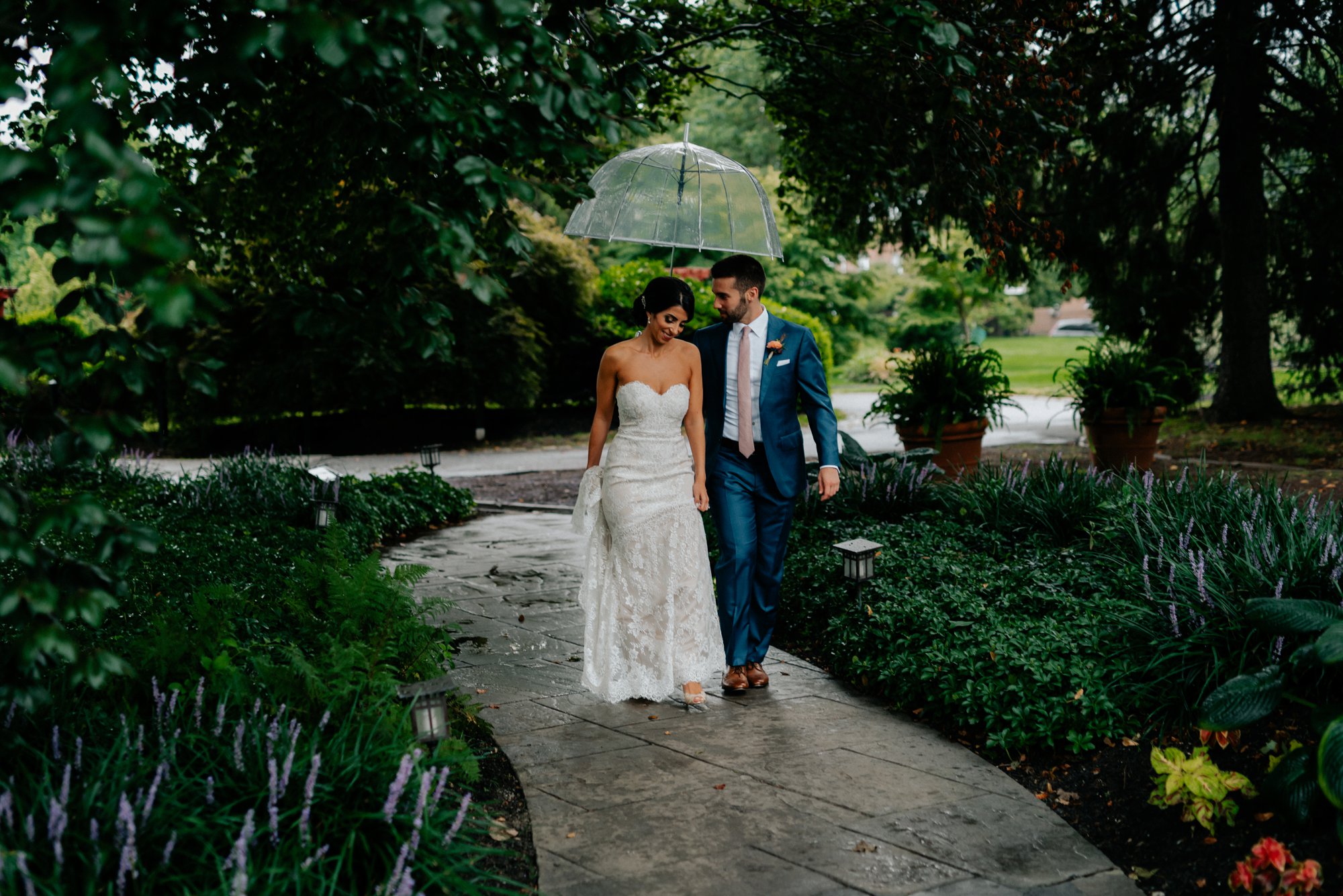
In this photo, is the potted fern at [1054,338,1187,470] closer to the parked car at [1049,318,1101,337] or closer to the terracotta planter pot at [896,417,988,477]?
the terracotta planter pot at [896,417,988,477]

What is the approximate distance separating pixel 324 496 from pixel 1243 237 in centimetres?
1182

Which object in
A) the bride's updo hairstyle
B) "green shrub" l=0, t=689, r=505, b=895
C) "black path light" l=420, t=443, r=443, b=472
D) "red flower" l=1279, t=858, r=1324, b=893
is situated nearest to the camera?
"green shrub" l=0, t=689, r=505, b=895

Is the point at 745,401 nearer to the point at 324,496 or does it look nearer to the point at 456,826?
the point at 456,826

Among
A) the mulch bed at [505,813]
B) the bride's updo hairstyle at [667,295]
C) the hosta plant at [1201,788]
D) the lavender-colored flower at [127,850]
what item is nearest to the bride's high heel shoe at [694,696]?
the mulch bed at [505,813]

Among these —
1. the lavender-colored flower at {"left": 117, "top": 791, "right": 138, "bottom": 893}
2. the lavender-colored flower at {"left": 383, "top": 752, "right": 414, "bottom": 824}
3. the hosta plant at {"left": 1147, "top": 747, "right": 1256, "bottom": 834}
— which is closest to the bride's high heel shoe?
the hosta plant at {"left": 1147, "top": 747, "right": 1256, "bottom": 834}

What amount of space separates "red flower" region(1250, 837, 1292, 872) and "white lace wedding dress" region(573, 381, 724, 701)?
2.49 metres

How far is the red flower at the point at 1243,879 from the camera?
9.61 ft

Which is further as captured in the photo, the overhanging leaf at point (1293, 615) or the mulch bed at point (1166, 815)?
the overhanging leaf at point (1293, 615)

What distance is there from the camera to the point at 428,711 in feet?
11.0

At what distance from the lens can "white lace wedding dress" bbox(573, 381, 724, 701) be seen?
4.91 metres

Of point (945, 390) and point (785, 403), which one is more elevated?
point (945, 390)

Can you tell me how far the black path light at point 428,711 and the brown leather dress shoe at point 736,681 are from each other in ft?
6.37

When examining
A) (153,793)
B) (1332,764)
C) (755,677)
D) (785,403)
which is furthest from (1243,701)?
(153,793)

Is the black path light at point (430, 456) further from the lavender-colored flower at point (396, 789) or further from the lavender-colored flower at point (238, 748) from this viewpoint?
the lavender-colored flower at point (396, 789)
